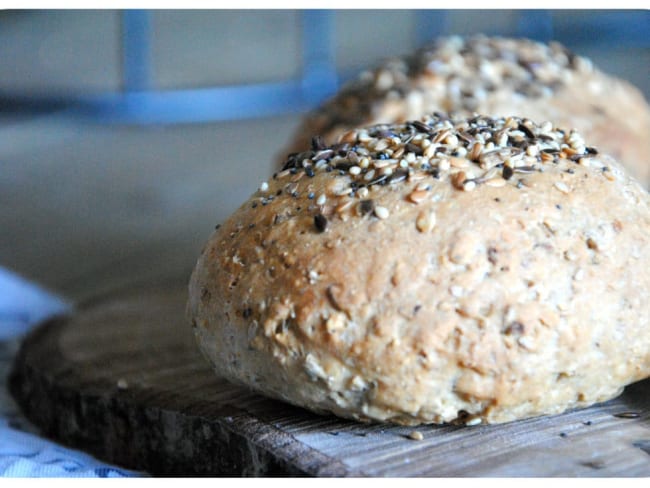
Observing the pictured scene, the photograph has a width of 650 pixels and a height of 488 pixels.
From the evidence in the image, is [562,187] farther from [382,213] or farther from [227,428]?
[227,428]

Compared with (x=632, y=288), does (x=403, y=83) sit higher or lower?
higher

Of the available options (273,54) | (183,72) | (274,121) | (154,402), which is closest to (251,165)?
(274,121)

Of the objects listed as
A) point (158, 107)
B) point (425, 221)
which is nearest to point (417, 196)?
point (425, 221)

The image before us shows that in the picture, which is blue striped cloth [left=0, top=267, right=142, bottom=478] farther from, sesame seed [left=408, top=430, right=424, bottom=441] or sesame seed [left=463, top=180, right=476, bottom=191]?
sesame seed [left=463, top=180, right=476, bottom=191]

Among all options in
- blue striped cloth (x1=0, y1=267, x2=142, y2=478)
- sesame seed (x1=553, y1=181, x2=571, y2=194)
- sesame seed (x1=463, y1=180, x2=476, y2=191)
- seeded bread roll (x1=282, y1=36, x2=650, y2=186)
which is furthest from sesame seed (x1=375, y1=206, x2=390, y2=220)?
seeded bread roll (x1=282, y1=36, x2=650, y2=186)

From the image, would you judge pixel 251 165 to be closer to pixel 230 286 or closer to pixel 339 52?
pixel 339 52

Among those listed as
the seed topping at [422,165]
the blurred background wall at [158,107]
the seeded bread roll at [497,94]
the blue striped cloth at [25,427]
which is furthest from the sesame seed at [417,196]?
the blurred background wall at [158,107]

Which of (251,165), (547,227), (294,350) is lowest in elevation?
(251,165)
